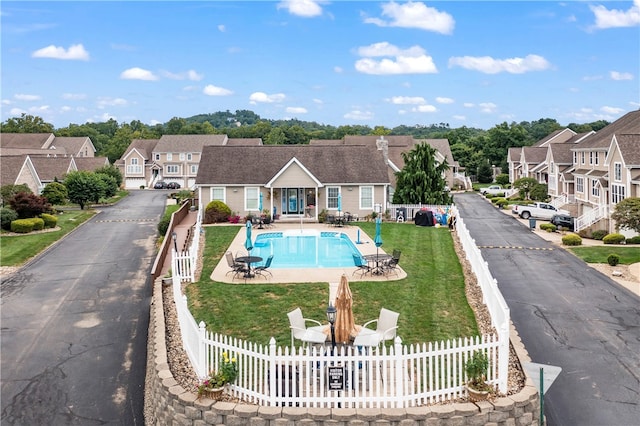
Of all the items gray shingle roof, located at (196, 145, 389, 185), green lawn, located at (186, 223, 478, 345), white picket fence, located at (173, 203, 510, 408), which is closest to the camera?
white picket fence, located at (173, 203, 510, 408)

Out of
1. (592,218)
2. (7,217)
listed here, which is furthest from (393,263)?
(7,217)

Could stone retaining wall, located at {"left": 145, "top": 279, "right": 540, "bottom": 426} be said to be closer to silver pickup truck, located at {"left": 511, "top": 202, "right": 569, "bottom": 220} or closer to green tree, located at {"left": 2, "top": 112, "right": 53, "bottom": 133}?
silver pickup truck, located at {"left": 511, "top": 202, "right": 569, "bottom": 220}

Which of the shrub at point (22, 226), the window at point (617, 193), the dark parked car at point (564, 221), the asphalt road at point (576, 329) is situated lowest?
the asphalt road at point (576, 329)

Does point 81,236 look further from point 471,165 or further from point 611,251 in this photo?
point 471,165

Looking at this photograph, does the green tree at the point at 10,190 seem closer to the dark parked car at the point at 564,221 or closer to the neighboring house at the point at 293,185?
the neighboring house at the point at 293,185

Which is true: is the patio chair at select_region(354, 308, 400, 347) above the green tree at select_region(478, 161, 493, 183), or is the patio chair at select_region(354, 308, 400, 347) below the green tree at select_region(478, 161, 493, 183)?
below

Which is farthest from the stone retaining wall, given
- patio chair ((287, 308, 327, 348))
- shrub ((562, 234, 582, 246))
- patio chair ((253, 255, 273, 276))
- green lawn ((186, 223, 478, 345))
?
shrub ((562, 234, 582, 246))

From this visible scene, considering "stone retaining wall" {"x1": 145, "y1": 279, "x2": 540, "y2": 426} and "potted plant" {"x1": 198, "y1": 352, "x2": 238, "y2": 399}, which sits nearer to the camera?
"stone retaining wall" {"x1": 145, "y1": 279, "x2": 540, "y2": 426}

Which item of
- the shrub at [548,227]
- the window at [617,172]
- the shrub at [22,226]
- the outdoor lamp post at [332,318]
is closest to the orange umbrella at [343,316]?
the outdoor lamp post at [332,318]
